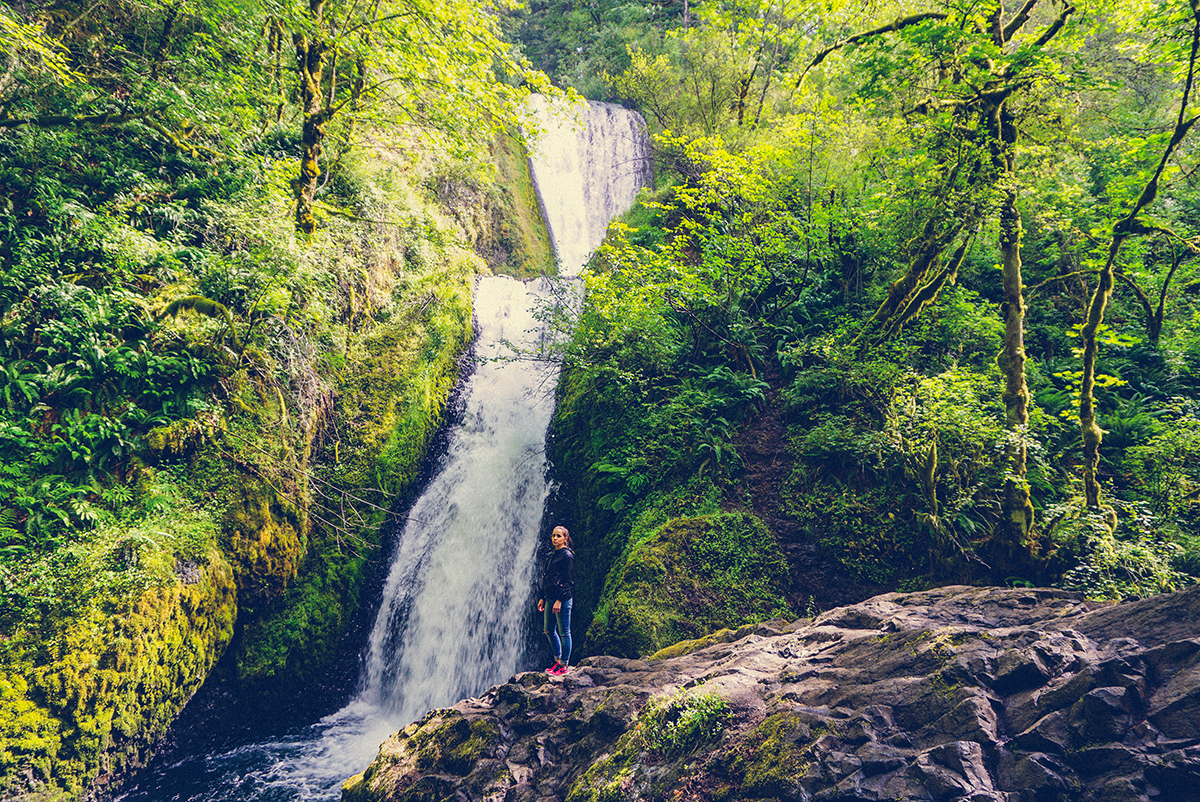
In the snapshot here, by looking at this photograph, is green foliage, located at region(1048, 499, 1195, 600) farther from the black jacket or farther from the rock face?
the black jacket

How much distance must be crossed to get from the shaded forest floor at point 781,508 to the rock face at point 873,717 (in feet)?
3.80

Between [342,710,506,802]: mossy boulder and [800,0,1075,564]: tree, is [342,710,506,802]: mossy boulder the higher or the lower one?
the lower one

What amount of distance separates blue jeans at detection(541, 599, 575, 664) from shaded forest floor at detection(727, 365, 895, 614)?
2.76m

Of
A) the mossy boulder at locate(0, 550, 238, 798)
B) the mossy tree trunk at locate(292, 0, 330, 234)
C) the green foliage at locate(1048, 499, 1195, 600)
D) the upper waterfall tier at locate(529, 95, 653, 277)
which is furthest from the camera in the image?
the upper waterfall tier at locate(529, 95, 653, 277)

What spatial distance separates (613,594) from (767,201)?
298 inches

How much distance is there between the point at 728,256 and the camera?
879 cm

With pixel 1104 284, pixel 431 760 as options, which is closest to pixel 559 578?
pixel 431 760

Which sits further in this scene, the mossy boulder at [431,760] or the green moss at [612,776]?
the mossy boulder at [431,760]

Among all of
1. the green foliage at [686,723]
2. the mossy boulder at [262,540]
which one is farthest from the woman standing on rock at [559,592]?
the mossy boulder at [262,540]

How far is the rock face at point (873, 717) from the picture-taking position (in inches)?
89.0

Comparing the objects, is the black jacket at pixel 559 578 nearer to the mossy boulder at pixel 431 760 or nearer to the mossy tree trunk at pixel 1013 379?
the mossy boulder at pixel 431 760

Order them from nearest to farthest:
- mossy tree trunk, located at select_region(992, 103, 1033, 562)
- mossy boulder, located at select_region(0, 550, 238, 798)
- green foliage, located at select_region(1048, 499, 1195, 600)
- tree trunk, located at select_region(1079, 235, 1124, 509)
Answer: green foliage, located at select_region(1048, 499, 1195, 600) < mossy boulder, located at select_region(0, 550, 238, 798) < tree trunk, located at select_region(1079, 235, 1124, 509) < mossy tree trunk, located at select_region(992, 103, 1033, 562)

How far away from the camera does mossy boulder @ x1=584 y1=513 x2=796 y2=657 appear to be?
19.1 ft

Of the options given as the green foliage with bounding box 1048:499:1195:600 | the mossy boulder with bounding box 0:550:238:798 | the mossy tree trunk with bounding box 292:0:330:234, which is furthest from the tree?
the mossy boulder with bounding box 0:550:238:798
